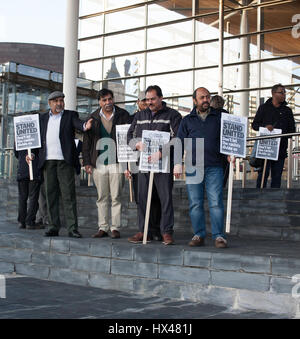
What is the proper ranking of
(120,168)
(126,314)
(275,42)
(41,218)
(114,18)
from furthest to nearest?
1. (114,18)
2. (275,42)
3. (41,218)
4. (120,168)
5. (126,314)

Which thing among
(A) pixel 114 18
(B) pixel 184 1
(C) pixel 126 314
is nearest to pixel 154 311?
(C) pixel 126 314

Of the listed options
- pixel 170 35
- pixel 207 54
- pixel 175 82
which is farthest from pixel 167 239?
pixel 170 35

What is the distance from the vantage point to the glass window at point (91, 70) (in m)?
18.3

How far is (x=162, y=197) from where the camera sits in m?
6.70

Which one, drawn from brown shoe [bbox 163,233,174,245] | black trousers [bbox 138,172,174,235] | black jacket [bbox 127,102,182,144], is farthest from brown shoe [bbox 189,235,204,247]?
black jacket [bbox 127,102,182,144]

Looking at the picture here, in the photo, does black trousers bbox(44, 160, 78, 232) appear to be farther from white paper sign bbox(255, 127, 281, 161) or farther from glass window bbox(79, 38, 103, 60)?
glass window bbox(79, 38, 103, 60)

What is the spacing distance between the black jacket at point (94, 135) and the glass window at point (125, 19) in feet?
35.5

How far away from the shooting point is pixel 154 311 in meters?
4.91

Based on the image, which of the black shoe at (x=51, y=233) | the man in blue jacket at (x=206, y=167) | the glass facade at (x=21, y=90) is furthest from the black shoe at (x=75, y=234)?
the glass facade at (x=21, y=90)

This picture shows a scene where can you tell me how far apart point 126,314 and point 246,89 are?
37.5ft

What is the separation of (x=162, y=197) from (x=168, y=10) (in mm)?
11577

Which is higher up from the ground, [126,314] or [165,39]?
[165,39]

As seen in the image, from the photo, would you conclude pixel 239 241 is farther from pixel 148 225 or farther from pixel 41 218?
pixel 41 218

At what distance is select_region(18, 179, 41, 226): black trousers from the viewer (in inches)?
341
